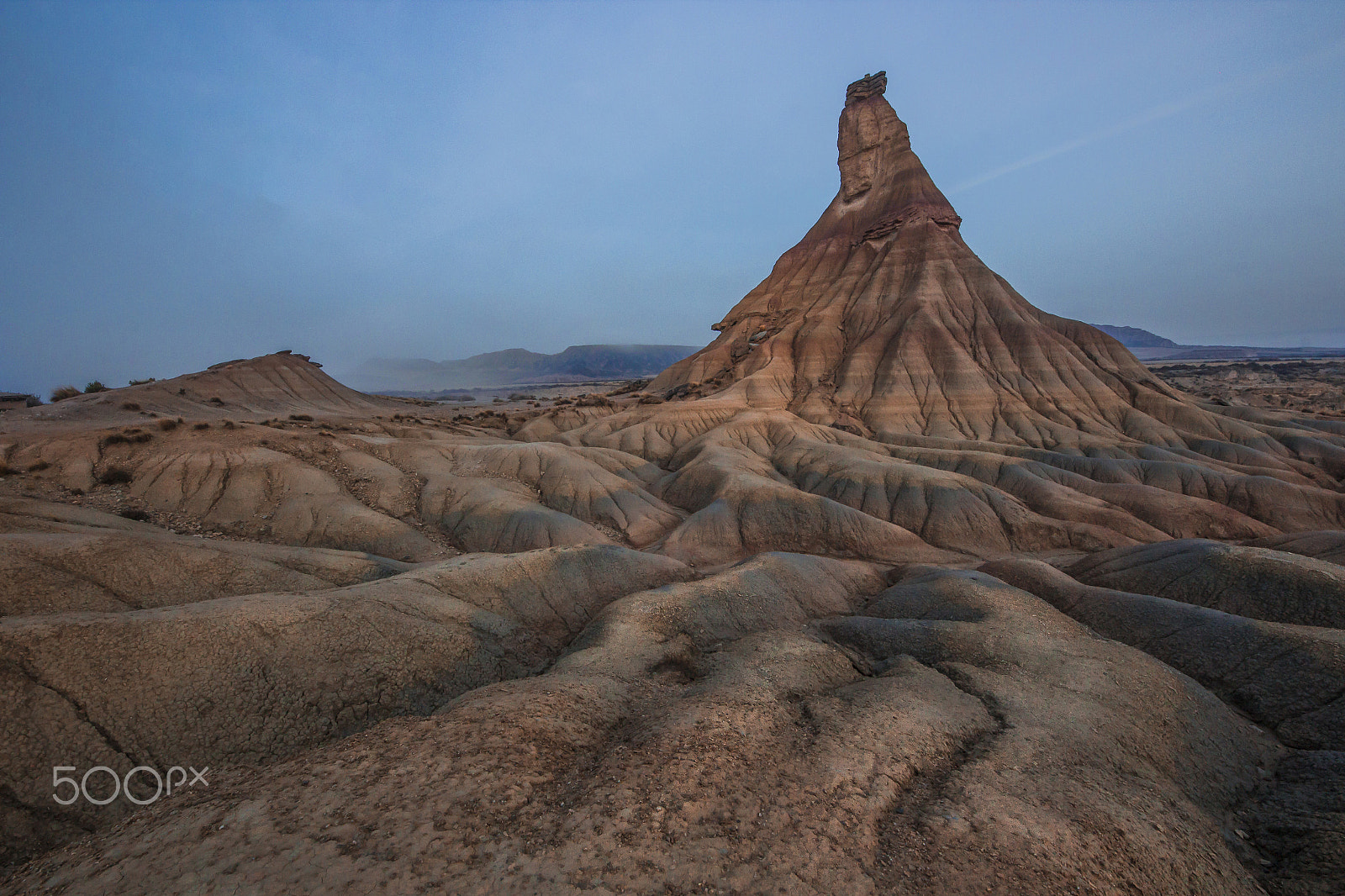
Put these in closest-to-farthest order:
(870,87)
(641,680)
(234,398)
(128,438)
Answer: (641,680)
(128,438)
(234,398)
(870,87)

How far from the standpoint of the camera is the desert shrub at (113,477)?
68.3 ft

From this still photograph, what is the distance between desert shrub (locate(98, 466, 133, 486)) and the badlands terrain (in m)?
0.14

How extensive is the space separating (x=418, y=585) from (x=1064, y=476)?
126ft

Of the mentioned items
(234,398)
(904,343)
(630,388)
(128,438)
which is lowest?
(128,438)

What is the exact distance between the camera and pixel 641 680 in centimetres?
1086

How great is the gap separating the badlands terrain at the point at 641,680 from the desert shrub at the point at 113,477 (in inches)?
5.7

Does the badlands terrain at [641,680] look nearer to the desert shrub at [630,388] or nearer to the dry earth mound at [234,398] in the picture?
the dry earth mound at [234,398]

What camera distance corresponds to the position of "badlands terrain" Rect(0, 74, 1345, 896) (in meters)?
5.79

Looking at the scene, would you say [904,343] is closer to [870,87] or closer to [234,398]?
[870,87]

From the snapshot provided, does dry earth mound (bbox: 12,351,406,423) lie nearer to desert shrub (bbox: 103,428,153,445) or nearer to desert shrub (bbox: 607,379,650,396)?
desert shrub (bbox: 103,428,153,445)

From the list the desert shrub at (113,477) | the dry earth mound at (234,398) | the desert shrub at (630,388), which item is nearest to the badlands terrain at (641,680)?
the desert shrub at (113,477)

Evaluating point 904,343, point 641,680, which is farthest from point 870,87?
point 641,680

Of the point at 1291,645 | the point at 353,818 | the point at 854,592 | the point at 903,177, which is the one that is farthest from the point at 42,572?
the point at 903,177

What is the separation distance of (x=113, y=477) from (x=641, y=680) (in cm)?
2548
